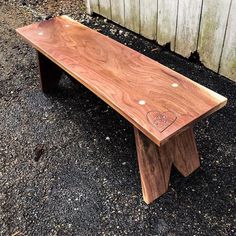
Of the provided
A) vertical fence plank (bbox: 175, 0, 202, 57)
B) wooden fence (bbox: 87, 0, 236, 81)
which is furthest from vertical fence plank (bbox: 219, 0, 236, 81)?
vertical fence plank (bbox: 175, 0, 202, 57)

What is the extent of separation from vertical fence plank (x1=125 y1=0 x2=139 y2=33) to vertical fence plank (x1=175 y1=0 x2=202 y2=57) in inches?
23.4

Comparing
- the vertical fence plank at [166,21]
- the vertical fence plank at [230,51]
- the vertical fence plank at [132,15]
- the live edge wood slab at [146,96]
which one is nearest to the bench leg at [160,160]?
the live edge wood slab at [146,96]

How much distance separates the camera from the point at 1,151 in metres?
2.48

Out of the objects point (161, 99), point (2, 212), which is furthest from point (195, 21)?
point (2, 212)

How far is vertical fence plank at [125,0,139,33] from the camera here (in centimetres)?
354

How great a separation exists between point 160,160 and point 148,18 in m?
1.91

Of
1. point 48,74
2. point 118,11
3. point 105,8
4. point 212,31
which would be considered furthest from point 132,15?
point 48,74

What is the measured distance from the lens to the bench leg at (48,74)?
2.87 m

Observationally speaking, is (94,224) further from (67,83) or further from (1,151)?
(67,83)

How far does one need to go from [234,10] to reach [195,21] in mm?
426

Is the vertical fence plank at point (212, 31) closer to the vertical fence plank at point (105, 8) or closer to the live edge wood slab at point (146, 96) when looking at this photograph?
the live edge wood slab at point (146, 96)

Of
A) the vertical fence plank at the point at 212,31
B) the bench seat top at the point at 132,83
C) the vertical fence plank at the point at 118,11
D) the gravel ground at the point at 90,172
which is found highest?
the bench seat top at the point at 132,83

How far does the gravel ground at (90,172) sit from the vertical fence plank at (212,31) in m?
0.14

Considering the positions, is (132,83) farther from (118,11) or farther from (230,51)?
(118,11)
